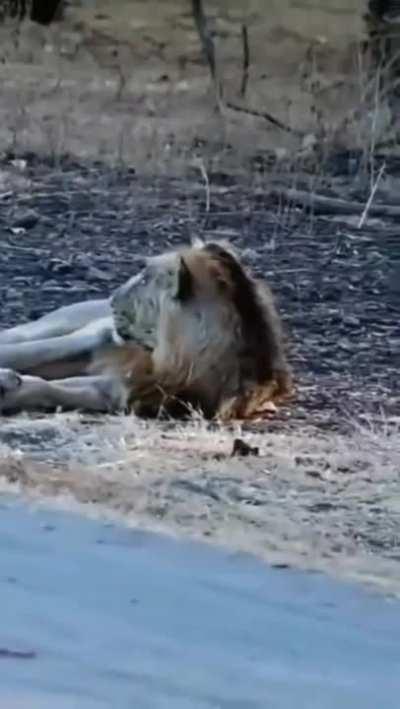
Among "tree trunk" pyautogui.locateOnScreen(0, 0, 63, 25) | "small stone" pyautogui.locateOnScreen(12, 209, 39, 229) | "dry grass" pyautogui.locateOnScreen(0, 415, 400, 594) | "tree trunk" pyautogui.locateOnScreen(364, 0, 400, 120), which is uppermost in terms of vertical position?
"tree trunk" pyautogui.locateOnScreen(364, 0, 400, 120)

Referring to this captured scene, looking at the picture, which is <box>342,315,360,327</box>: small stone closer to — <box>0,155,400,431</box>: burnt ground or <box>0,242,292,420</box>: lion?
<box>0,155,400,431</box>: burnt ground

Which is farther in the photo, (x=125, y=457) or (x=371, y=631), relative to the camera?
(x=125, y=457)

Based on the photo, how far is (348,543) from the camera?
19.1 ft

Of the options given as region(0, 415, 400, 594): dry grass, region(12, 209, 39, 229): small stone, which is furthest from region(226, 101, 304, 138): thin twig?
region(0, 415, 400, 594): dry grass

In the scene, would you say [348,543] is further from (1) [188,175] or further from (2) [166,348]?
(1) [188,175]

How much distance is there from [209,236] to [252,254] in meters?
0.39

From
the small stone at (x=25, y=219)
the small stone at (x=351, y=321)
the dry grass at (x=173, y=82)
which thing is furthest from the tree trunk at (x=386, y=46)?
the small stone at (x=351, y=321)

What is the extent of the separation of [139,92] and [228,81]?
97 cm

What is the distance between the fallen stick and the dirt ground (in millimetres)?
38

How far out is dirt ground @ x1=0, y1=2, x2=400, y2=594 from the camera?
6.27 metres

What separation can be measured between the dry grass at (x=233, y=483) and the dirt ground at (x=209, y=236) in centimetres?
1

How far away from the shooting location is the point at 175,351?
845cm

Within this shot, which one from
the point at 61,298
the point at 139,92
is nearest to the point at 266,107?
the point at 139,92

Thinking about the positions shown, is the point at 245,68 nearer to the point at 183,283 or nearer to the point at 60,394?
the point at 183,283
